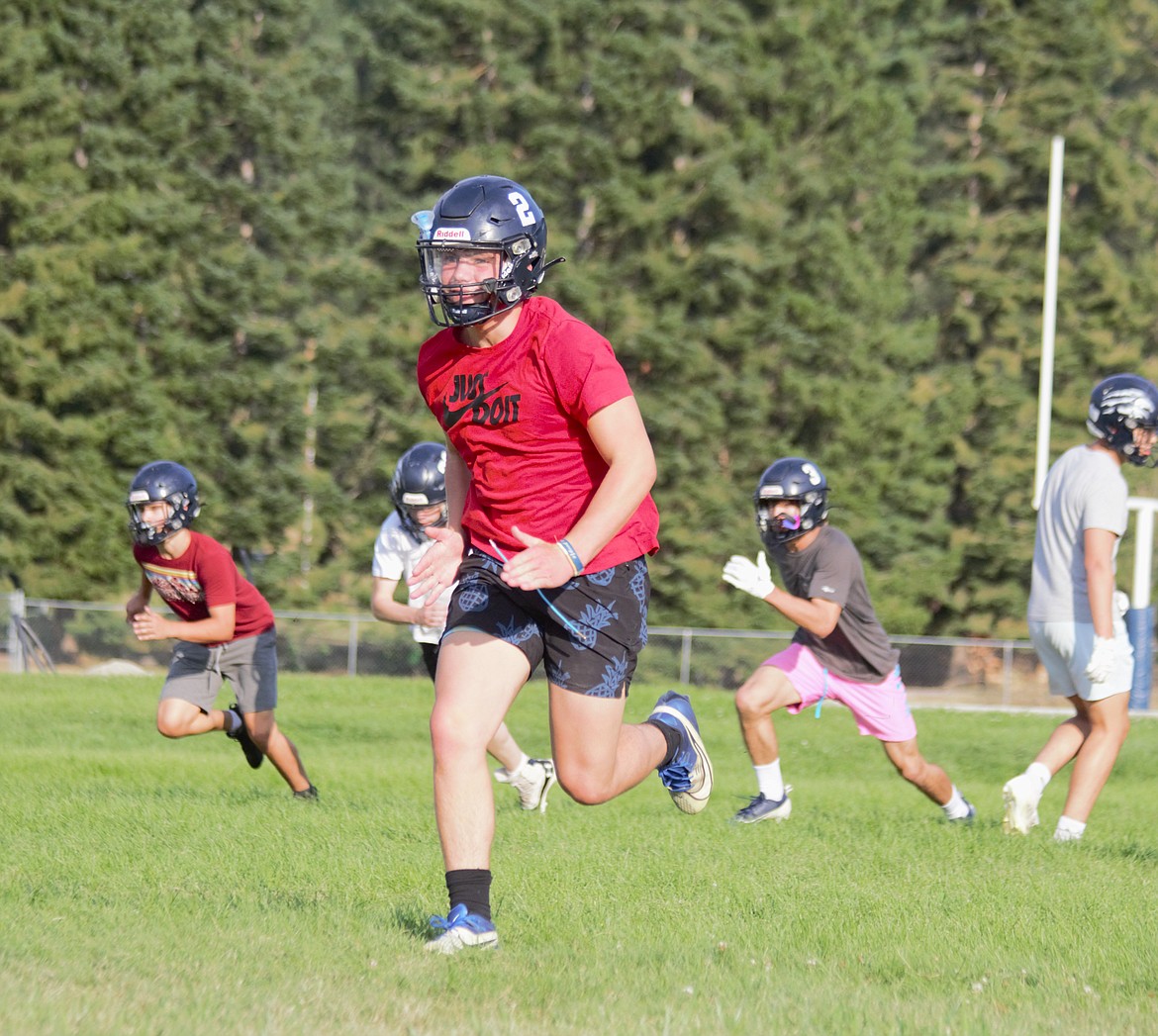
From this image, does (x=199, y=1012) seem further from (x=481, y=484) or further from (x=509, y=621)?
(x=481, y=484)

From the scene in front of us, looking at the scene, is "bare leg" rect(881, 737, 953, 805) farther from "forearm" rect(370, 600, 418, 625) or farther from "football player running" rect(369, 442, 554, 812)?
"forearm" rect(370, 600, 418, 625)

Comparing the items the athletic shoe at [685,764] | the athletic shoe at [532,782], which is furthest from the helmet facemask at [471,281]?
the athletic shoe at [532,782]

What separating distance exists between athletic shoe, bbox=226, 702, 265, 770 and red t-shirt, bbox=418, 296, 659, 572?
4359 millimetres

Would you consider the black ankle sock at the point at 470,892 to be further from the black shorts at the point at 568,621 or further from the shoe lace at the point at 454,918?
the black shorts at the point at 568,621

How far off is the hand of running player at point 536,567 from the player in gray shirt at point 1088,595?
4070 millimetres

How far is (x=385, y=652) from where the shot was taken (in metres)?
25.0

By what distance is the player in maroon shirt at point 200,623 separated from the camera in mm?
8961

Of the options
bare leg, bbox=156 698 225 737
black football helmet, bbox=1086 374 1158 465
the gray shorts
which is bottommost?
bare leg, bbox=156 698 225 737

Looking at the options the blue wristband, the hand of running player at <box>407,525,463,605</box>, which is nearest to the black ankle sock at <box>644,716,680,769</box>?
the hand of running player at <box>407,525,463,605</box>

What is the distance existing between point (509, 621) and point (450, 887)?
93 cm

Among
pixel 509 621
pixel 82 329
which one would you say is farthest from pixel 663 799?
pixel 82 329

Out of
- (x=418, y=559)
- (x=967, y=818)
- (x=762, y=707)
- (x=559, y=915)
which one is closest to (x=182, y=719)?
(x=418, y=559)

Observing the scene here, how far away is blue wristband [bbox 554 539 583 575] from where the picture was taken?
500 cm

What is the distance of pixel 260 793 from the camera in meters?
9.73
